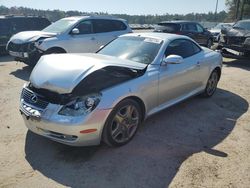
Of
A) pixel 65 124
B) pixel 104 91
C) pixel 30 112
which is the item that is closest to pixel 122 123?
pixel 104 91

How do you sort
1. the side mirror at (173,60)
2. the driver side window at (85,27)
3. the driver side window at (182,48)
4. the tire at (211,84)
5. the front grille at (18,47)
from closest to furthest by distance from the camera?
the side mirror at (173,60) → the driver side window at (182,48) → the tire at (211,84) → the front grille at (18,47) → the driver side window at (85,27)

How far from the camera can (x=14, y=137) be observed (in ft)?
14.8

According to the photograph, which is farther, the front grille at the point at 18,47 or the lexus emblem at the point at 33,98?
the front grille at the point at 18,47

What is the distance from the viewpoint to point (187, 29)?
15203mm

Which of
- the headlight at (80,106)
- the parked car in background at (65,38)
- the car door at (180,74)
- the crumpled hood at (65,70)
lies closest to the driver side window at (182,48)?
the car door at (180,74)

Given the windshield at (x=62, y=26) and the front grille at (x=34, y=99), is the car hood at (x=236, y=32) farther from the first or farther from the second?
the front grille at (x=34, y=99)

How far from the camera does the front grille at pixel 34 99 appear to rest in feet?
12.8

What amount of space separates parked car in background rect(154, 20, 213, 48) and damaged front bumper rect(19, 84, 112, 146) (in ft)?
37.5

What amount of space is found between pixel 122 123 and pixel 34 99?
1304 millimetres

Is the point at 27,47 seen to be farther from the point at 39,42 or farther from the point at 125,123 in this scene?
the point at 125,123

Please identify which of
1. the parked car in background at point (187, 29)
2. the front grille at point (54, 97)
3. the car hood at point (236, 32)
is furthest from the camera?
the parked car in background at point (187, 29)

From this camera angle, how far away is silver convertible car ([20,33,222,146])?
3725mm

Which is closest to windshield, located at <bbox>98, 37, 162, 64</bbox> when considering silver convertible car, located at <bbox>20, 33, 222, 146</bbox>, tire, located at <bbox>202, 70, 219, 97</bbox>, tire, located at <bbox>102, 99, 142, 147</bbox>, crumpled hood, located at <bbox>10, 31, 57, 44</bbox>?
silver convertible car, located at <bbox>20, 33, 222, 146</bbox>

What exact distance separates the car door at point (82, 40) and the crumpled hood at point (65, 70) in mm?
4834
